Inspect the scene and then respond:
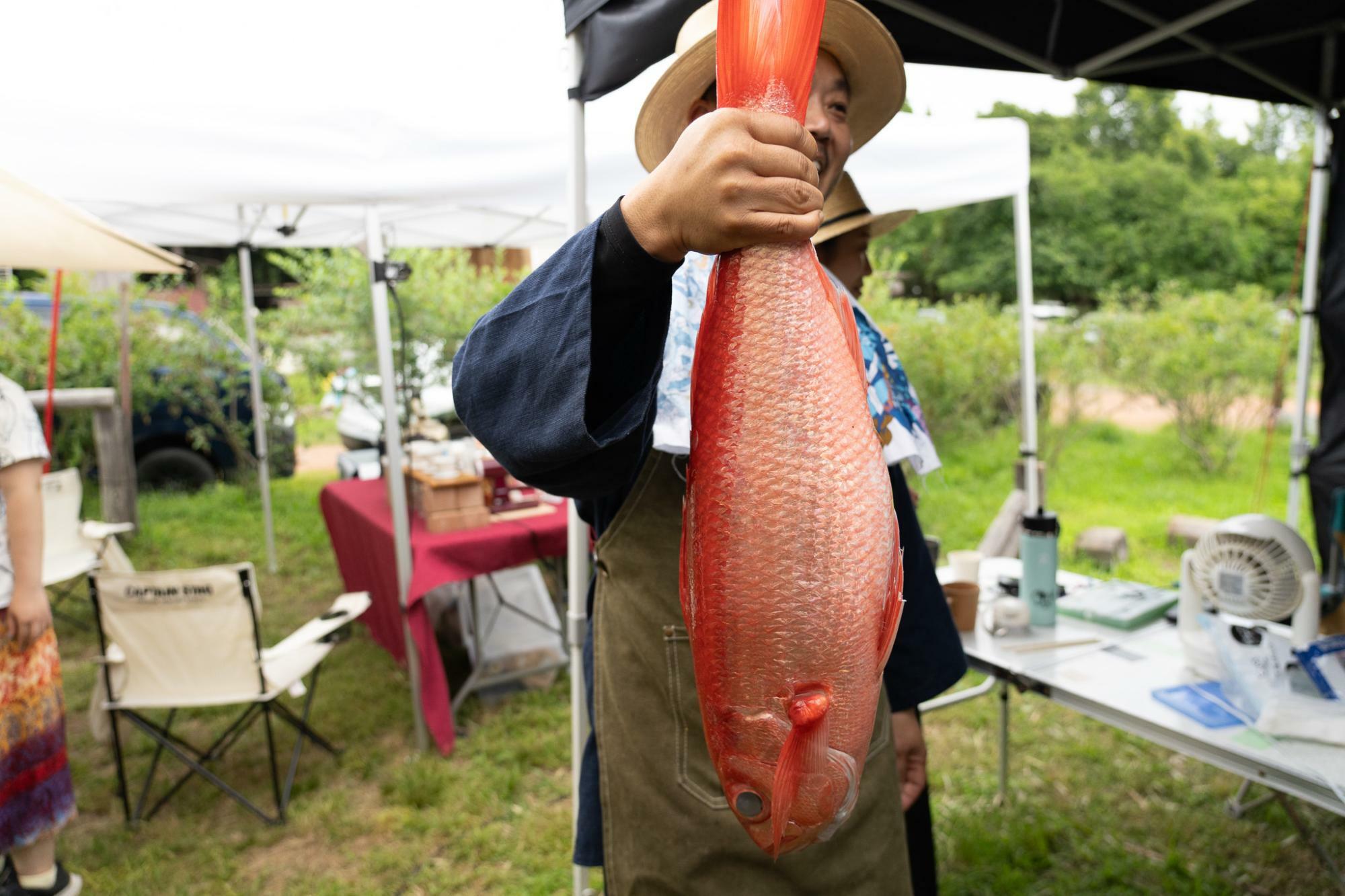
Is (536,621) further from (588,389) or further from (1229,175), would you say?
(1229,175)

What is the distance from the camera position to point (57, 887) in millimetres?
3328

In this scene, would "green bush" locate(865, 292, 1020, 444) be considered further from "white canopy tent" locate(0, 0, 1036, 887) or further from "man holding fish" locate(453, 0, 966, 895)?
"man holding fish" locate(453, 0, 966, 895)

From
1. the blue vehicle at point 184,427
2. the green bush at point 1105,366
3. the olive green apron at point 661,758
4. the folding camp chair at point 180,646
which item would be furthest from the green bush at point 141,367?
the olive green apron at point 661,758

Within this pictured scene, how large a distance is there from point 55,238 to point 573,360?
13.6ft

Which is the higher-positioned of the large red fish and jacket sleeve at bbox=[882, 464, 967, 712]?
the large red fish

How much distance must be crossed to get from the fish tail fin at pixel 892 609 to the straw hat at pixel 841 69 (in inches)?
29.5

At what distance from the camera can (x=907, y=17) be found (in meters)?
3.23

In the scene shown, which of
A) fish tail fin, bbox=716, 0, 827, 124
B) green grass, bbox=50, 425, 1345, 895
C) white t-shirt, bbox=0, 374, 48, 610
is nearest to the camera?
fish tail fin, bbox=716, 0, 827, 124

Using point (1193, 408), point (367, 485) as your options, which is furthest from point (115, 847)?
point (1193, 408)

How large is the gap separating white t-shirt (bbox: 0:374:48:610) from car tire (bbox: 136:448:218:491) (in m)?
8.09

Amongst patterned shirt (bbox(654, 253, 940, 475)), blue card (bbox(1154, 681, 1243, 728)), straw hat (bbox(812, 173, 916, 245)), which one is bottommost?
blue card (bbox(1154, 681, 1243, 728))

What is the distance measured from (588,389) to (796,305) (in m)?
0.30

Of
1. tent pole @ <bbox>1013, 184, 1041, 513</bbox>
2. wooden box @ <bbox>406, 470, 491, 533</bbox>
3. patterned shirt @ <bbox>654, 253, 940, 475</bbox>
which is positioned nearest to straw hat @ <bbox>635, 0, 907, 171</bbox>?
patterned shirt @ <bbox>654, 253, 940, 475</bbox>

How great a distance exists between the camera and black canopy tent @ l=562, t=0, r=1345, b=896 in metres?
2.44
